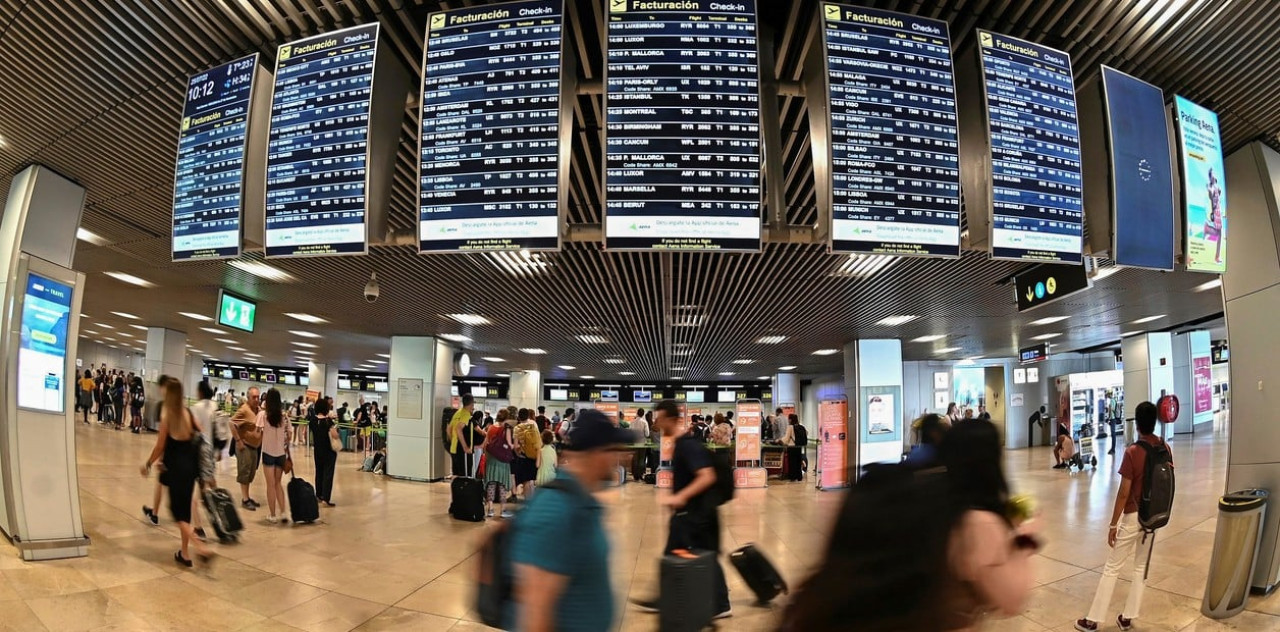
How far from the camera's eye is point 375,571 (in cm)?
577

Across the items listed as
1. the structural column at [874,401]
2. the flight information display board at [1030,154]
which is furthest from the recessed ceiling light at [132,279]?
the structural column at [874,401]

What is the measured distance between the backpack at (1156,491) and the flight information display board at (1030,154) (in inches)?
71.7

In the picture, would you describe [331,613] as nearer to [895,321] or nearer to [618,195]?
[618,195]

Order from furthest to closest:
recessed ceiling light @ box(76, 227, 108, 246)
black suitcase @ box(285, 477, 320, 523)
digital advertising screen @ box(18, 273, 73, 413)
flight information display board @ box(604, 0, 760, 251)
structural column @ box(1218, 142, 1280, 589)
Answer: recessed ceiling light @ box(76, 227, 108, 246) < black suitcase @ box(285, 477, 320, 523) < digital advertising screen @ box(18, 273, 73, 413) < structural column @ box(1218, 142, 1280, 589) < flight information display board @ box(604, 0, 760, 251)

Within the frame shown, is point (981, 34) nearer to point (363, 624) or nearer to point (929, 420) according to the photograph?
point (929, 420)

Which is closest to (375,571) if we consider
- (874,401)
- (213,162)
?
(213,162)

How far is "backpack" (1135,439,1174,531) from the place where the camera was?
4.21 m

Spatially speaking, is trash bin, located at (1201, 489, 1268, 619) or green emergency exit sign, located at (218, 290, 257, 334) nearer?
trash bin, located at (1201, 489, 1268, 619)

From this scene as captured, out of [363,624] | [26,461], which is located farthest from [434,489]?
[363,624]

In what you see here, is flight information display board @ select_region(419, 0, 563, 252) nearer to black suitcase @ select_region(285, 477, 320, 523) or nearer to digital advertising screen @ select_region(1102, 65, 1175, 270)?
digital advertising screen @ select_region(1102, 65, 1175, 270)

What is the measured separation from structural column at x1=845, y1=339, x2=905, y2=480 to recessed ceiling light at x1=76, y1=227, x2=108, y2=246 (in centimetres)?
1502

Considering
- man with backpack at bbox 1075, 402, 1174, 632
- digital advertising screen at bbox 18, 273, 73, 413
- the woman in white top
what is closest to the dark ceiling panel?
digital advertising screen at bbox 18, 273, 73, 413

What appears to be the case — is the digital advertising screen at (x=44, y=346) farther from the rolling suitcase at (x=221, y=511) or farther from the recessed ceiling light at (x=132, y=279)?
the recessed ceiling light at (x=132, y=279)

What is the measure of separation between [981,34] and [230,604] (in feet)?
21.4
